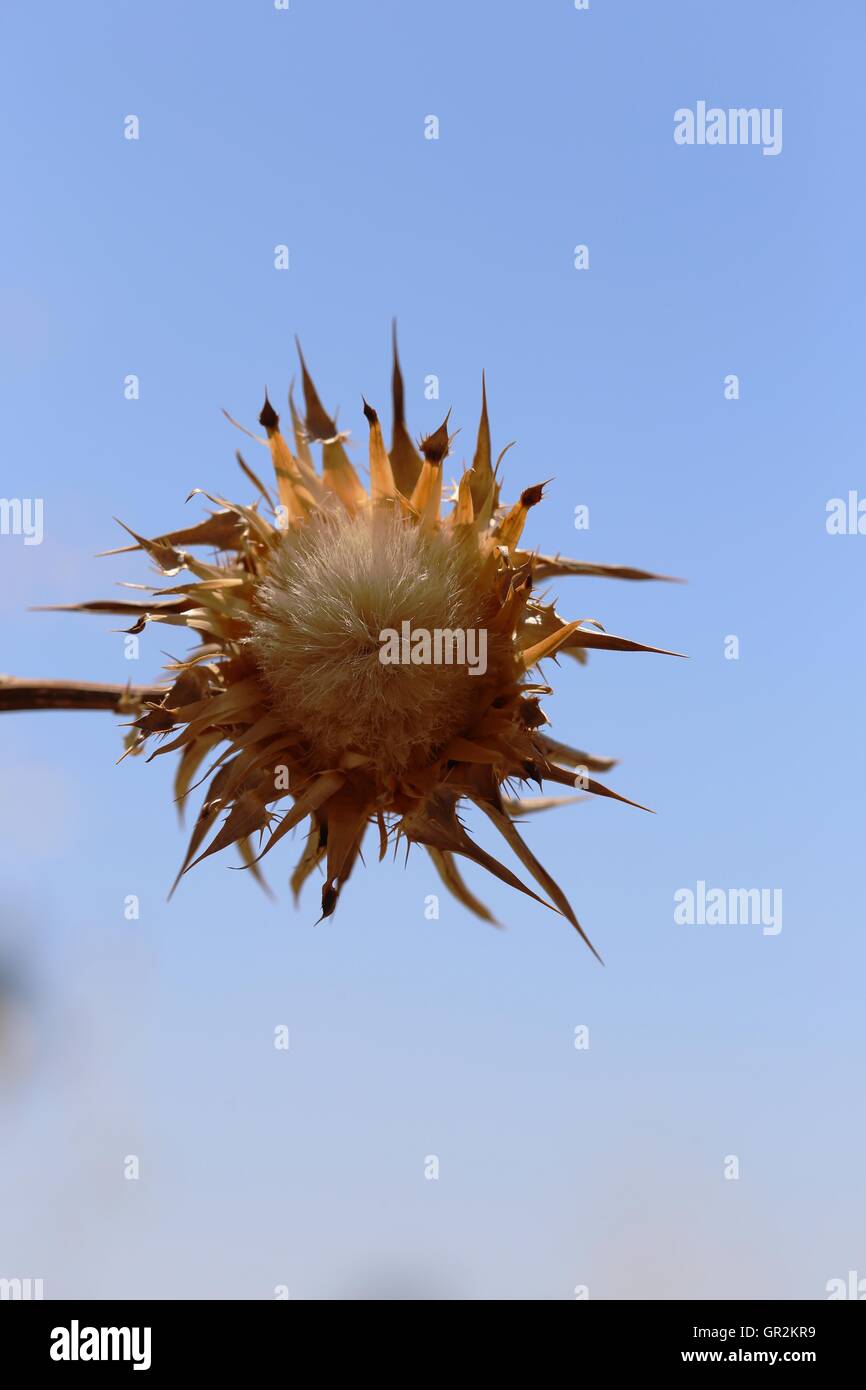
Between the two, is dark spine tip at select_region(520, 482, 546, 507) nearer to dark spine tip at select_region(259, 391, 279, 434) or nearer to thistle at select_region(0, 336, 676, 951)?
thistle at select_region(0, 336, 676, 951)

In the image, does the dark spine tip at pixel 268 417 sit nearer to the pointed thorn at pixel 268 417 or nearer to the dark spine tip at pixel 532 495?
the pointed thorn at pixel 268 417

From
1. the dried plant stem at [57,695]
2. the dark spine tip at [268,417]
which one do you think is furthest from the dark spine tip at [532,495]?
the dried plant stem at [57,695]

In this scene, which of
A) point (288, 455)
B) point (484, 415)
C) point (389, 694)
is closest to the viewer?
point (389, 694)

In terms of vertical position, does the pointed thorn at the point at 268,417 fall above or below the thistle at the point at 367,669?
above

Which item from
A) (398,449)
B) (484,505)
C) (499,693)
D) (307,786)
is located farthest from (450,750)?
(398,449)

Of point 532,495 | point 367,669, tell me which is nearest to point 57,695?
point 367,669

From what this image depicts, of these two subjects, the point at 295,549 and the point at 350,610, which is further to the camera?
the point at 295,549

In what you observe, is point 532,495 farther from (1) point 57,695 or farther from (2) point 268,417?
(1) point 57,695

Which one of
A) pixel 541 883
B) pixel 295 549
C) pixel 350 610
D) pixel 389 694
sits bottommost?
pixel 541 883

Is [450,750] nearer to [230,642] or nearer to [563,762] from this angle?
[563,762]
